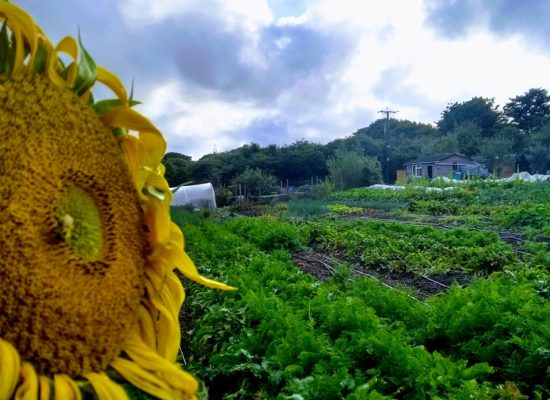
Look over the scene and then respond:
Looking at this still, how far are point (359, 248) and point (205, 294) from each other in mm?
6330

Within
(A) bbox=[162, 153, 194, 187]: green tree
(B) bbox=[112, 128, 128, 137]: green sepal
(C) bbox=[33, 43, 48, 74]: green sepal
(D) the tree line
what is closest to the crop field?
(A) bbox=[162, 153, 194, 187]: green tree

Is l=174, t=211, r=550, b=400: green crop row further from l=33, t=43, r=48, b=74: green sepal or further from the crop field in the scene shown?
l=33, t=43, r=48, b=74: green sepal

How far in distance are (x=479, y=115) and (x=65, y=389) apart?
7647 centimetres

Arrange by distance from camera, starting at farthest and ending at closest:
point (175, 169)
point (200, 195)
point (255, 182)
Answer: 1. point (255, 182)
2. point (200, 195)
3. point (175, 169)

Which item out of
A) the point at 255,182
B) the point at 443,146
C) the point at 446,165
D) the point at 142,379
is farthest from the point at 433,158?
the point at 142,379

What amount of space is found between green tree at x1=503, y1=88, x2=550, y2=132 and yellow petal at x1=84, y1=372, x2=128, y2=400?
2788 inches

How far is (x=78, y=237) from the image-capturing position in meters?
0.88

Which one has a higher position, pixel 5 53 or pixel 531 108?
pixel 531 108

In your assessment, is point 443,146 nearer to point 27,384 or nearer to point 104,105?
point 104,105

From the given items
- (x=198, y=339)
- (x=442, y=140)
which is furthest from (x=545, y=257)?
(x=442, y=140)

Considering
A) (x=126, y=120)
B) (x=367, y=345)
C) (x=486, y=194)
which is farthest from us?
(x=486, y=194)

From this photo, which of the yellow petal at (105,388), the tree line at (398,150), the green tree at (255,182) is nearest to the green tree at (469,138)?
the tree line at (398,150)

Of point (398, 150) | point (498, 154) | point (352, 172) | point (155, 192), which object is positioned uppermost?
point (398, 150)

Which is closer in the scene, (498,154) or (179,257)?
(179,257)
